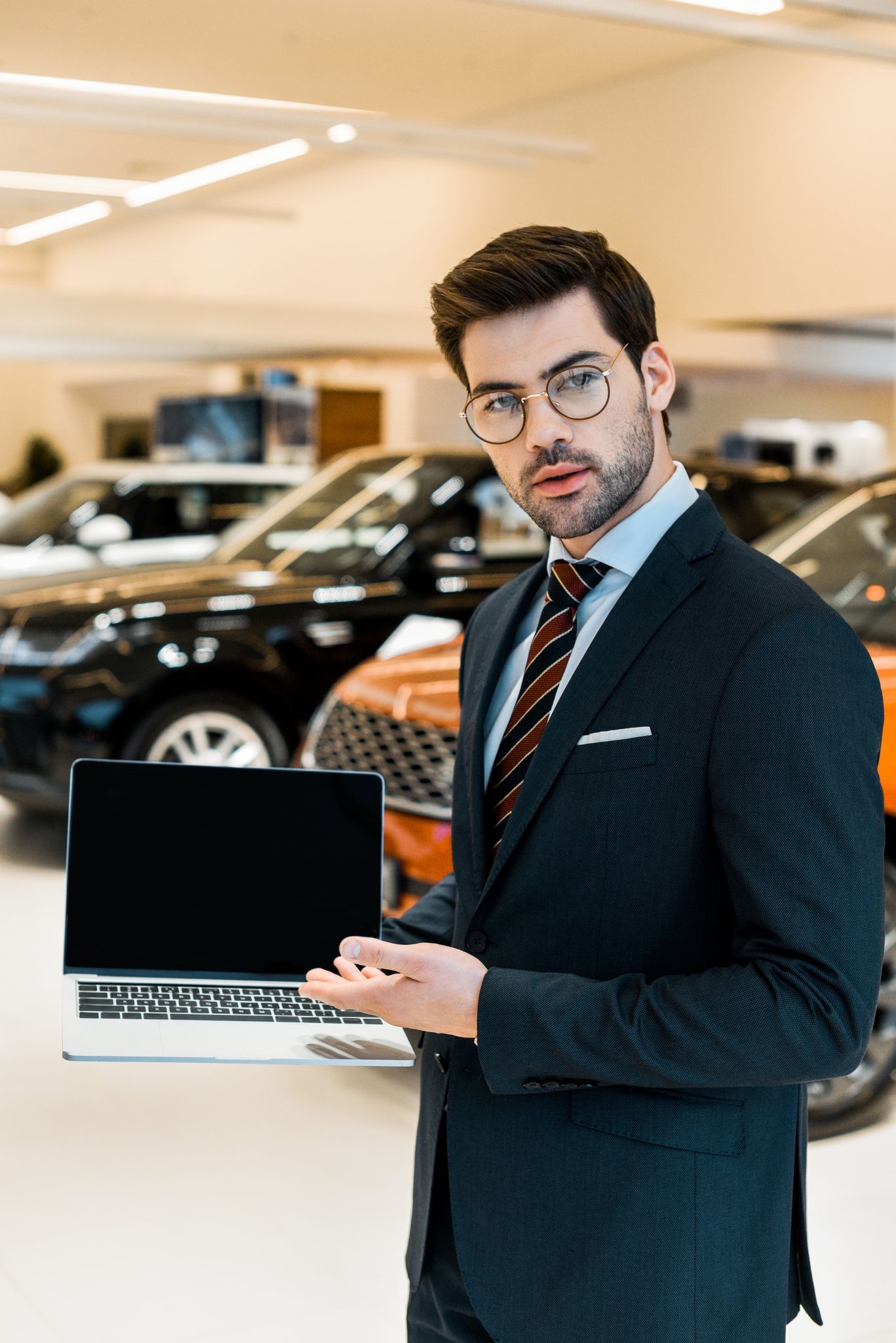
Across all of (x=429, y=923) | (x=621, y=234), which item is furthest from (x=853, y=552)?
(x=621, y=234)

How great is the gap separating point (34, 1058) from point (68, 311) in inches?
434

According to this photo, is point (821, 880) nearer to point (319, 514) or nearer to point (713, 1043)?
point (713, 1043)

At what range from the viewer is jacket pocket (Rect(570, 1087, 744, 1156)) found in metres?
1.36

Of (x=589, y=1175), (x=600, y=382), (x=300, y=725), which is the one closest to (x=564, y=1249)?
(x=589, y=1175)

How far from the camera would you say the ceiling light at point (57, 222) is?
1627cm

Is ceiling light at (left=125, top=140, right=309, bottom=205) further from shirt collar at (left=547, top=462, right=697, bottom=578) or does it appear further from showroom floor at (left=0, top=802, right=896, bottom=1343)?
shirt collar at (left=547, top=462, right=697, bottom=578)

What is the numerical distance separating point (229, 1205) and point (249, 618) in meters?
2.89

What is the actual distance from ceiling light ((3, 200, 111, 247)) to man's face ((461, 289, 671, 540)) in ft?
48.8

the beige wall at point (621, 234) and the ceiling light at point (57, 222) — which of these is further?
the ceiling light at point (57, 222)

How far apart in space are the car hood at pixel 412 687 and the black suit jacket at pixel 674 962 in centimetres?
225

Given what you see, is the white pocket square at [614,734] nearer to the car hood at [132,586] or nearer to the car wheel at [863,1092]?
the car wheel at [863,1092]

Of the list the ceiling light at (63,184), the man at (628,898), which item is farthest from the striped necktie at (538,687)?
the ceiling light at (63,184)

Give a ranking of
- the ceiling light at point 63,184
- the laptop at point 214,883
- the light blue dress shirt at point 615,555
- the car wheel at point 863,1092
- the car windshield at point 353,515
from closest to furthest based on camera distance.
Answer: the light blue dress shirt at point 615,555 → the laptop at point 214,883 → the car wheel at point 863,1092 → the car windshield at point 353,515 → the ceiling light at point 63,184

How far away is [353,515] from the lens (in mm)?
6137
